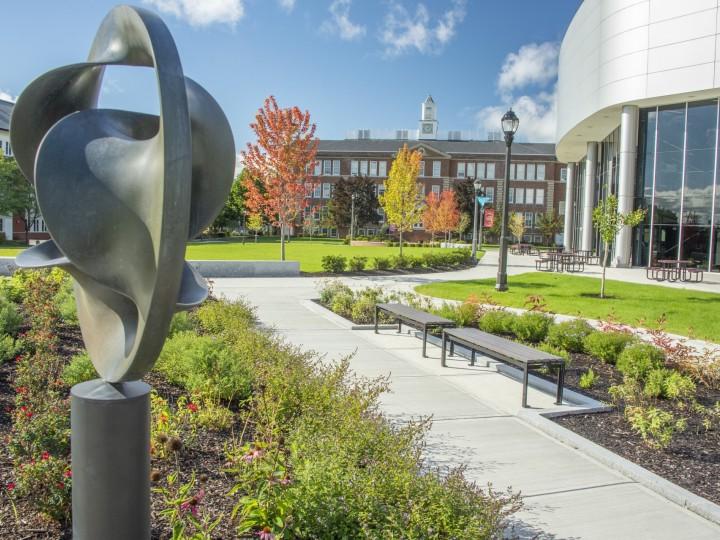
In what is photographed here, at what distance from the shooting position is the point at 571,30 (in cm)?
4206

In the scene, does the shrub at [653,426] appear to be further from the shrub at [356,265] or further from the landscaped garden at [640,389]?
the shrub at [356,265]

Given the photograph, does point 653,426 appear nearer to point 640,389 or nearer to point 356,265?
point 640,389

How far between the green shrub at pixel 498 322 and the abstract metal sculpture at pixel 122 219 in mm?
8372

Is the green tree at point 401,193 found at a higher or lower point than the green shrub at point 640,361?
higher

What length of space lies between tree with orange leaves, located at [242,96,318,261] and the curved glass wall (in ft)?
59.9

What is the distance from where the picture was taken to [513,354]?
717 centimetres

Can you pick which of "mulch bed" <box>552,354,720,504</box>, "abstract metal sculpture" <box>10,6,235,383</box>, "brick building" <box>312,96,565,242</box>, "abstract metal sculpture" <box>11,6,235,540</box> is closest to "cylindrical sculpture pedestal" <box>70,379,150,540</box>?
"abstract metal sculpture" <box>11,6,235,540</box>

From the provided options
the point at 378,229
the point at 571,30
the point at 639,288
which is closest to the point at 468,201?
the point at 378,229

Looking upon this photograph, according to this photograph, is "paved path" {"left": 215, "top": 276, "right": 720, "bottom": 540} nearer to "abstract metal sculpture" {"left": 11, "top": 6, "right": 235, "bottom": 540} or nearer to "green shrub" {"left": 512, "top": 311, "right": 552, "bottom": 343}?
"green shrub" {"left": 512, "top": 311, "right": 552, "bottom": 343}

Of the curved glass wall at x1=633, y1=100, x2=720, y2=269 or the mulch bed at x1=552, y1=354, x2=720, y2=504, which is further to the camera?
the curved glass wall at x1=633, y1=100, x2=720, y2=269

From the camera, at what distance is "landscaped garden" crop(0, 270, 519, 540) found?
336 cm

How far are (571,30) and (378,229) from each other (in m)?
48.7

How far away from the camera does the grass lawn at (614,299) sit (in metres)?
13.8

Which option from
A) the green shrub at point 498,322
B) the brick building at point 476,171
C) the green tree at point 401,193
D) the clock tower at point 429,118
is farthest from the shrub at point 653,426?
the clock tower at point 429,118
